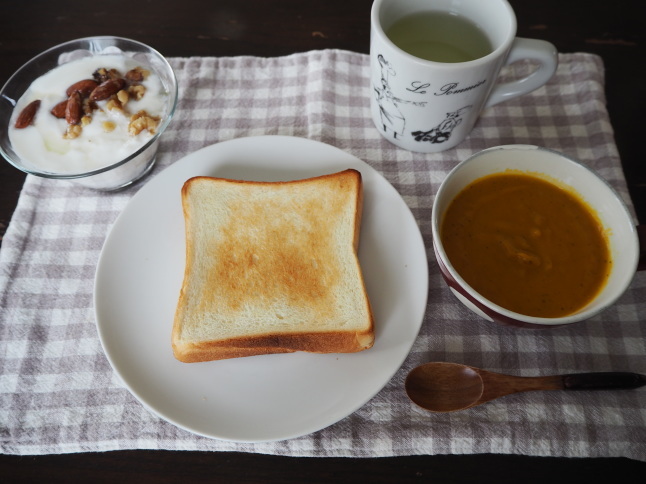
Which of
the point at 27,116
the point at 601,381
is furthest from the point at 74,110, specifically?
the point at 601,381

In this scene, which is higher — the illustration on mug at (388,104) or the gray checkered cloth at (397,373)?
the illustration on mug at (388,104)

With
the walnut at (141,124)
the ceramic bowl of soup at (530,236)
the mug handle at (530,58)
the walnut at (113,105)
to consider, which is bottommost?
the ceramic bowl of soup at (530,236)

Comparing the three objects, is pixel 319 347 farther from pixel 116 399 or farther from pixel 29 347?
pixel 29 347

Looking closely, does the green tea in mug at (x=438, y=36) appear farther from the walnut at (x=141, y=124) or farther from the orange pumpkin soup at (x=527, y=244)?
the walnut at (x=141, y=124)

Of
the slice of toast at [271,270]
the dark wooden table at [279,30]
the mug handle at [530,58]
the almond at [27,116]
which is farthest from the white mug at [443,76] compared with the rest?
the almond at [27,116]

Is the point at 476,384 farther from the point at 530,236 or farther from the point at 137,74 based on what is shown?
the point at 137,74

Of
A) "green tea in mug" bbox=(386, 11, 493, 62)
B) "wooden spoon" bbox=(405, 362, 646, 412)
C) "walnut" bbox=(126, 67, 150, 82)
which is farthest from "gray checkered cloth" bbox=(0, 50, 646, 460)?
"green tea in mug" bbox=(386, 11, 493, 62)
